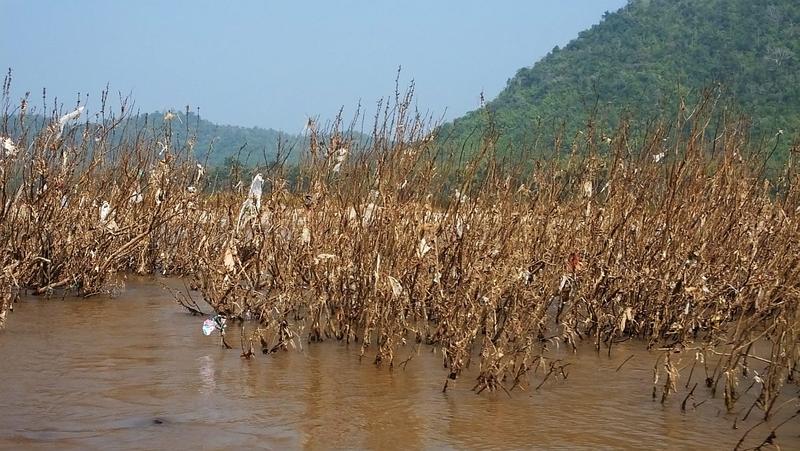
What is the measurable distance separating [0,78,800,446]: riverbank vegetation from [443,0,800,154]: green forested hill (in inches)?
923

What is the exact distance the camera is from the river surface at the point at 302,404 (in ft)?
12.2

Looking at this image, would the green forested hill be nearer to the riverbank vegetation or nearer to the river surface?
the riverbank vegetation

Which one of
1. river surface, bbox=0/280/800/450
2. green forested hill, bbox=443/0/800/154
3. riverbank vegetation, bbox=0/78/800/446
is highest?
green forested hill, bbox=443/0/800/154

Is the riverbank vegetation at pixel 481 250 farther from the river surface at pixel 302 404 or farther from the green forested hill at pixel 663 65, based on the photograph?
the green forested hill at pixel 663 65

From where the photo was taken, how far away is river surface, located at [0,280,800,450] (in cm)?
372

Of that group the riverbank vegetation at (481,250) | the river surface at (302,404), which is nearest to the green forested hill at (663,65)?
the riverbank vegetation at (481,250)

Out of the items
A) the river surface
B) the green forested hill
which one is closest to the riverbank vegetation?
the river surface

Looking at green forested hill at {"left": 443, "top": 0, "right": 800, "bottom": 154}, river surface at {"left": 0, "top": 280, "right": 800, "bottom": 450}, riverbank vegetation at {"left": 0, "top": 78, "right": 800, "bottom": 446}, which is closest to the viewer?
river surface at {"left": 0, "top": 280, "right": 800, "bottom": 450}

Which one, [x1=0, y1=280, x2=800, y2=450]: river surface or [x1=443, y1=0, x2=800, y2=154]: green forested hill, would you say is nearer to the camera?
[x1=0, y1=280, x2=800, y2=450]: river surface

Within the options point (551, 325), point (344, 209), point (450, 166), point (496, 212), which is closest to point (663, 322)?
point (551, 325)

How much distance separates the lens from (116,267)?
24.9ft

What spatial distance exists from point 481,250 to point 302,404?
1753 mm

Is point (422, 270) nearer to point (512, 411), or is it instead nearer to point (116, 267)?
point (512, 411)

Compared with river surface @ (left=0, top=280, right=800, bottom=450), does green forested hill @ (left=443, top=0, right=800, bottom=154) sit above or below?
above
